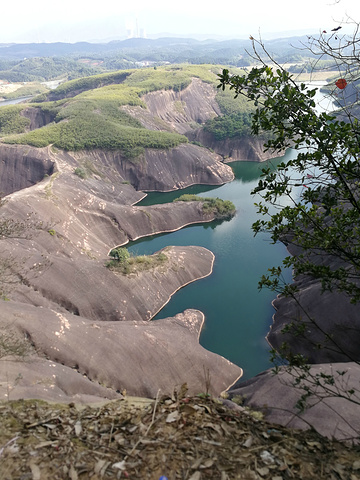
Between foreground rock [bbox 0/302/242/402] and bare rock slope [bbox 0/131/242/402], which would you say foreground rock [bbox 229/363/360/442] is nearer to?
bare rock slope [bbox 0/131/242/402]

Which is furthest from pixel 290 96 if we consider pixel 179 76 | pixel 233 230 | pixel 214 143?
pixel 179 76

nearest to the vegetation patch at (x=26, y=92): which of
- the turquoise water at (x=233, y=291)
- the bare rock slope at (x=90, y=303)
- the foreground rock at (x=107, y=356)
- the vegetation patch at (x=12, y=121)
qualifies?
the vegetation patch at (x=12, y=121)

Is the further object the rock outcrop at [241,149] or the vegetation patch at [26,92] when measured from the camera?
the vegetation patch at [26,92]

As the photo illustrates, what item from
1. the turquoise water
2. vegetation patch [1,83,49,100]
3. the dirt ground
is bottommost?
the turquoise water

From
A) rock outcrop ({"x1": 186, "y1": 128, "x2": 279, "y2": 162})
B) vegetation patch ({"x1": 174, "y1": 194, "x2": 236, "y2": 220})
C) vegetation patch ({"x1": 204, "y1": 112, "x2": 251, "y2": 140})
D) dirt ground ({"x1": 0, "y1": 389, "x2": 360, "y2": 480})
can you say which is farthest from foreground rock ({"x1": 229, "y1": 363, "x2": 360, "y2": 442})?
vegetation patch ({"x1": 204, "y1": 112, "x2": 251, "y2": 140})

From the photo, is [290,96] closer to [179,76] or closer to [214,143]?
[214,143]

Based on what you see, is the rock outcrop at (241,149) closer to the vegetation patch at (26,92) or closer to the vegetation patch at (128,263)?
the vegetation patch at (128,263)

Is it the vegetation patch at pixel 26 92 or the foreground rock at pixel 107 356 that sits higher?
the vegetation patch at pixel 26 92
